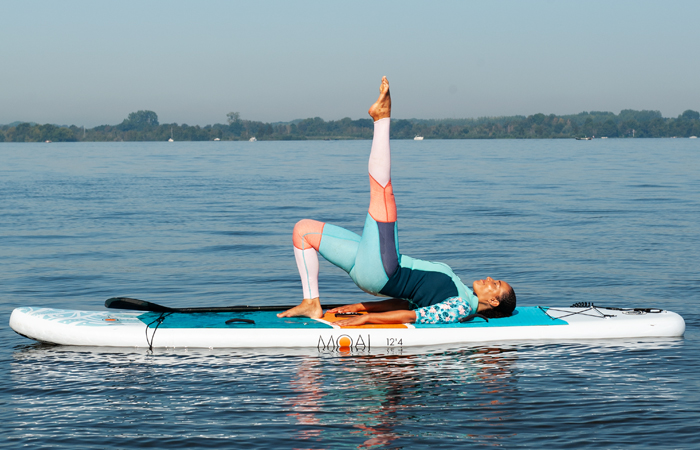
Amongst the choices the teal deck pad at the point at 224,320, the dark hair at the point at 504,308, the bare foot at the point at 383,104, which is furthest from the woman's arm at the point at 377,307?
the bare foot at the point at 383,104

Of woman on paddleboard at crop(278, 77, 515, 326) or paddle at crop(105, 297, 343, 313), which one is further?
paddle at crop(105, 297, 343, 313)

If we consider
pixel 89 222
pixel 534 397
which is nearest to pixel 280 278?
pixel 534 397

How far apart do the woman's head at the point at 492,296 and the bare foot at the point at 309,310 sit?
76.7 inches

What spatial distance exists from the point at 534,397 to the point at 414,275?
2131 millimetres

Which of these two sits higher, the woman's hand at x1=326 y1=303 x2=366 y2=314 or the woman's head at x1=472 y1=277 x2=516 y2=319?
the woman's head at x1=472 y1=277 x2=516 y2=319

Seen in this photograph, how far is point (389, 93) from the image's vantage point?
8.57 meters

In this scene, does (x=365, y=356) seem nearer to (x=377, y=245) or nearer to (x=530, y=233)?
(x=377, y=245)

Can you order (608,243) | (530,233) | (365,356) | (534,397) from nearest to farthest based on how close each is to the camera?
(534,397) → (365,356) → (608,243) → (530,233)

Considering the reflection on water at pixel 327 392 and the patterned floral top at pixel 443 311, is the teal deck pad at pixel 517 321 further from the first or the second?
the reflection on water at pixel 327 392

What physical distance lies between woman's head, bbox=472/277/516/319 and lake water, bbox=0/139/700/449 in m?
0.58

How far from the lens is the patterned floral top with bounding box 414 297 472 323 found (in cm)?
937

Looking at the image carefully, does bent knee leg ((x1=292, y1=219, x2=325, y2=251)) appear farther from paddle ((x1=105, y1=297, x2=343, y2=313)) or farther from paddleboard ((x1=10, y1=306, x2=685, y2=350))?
paddle ((x1=105, y1=297, x2=343, y2=313))

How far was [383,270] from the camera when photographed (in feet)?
28.7

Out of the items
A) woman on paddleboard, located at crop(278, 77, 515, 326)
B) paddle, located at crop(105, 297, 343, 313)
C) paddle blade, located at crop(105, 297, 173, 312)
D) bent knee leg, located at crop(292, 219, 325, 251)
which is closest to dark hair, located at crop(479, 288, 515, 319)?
woman on paddleboard, located at crop(278, 77, 515, 326)
